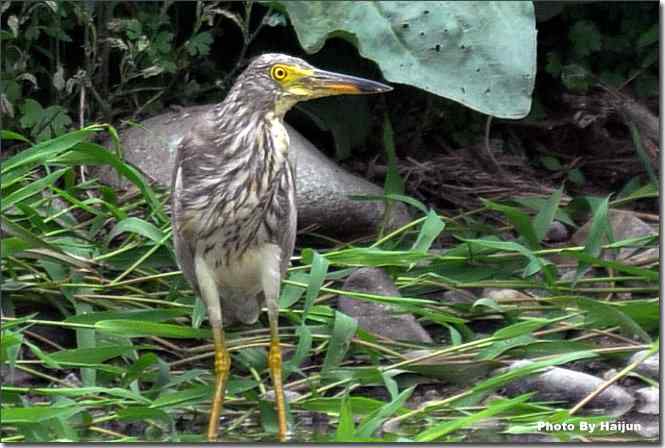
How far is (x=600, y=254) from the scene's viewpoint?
5695 millimetres

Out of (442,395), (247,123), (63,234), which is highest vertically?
(247,123)

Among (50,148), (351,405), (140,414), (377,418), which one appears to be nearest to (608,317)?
(351,405)

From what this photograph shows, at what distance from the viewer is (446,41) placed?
5574 millimetres

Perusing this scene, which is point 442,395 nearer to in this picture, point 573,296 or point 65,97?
point 573,296

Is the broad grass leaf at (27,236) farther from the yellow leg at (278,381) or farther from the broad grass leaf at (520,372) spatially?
the broad grass leaf at (520,372)

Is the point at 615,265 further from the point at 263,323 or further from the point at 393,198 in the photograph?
the point at 263,323

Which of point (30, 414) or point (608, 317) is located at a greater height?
point (30, 414)

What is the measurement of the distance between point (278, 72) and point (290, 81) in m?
0.05

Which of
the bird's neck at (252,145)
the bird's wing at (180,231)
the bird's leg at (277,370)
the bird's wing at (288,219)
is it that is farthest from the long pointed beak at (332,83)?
the bird's leg at (277,370)

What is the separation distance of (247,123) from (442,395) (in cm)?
113

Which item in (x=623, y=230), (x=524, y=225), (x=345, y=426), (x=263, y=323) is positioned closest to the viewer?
(x=345, y=426)

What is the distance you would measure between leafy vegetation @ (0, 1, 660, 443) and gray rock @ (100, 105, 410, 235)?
11cm

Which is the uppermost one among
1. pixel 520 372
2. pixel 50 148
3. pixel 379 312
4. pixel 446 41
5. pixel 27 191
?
pixel 446 41

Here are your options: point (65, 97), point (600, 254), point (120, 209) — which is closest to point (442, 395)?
point (600, 254)
